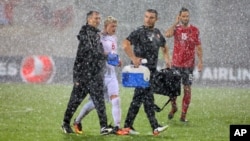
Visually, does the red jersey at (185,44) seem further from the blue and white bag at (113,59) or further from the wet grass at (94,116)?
the blue and white bag at (113,59)

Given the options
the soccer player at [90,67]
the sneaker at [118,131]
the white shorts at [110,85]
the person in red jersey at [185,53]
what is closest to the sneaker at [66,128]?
the soccer player at [90,67]

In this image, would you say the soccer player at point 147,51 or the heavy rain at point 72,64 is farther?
the heavy rain at point 72,64

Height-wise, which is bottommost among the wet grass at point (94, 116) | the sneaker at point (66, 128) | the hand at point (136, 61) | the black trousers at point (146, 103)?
the wet grass at point (94, 116)

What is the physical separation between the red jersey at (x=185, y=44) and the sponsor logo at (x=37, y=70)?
9905 millimetres

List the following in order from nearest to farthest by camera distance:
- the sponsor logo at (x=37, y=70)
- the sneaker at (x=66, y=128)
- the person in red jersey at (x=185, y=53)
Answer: the sneaker at (x=66, y=128), the person in red jersey at (x=185, y=53), the sponsor logo at (x=37, y=70)

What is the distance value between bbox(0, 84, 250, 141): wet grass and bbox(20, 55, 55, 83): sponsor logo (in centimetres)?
104

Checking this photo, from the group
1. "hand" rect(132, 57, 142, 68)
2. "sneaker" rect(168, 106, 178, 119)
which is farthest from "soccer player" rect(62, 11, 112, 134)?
"sneaker" rect(168, 106, 178, 119)

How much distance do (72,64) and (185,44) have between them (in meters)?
10.9

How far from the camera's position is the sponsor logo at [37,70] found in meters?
23.3

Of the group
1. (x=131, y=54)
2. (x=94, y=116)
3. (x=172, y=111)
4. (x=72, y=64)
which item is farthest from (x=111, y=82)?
(x=72, y=64)

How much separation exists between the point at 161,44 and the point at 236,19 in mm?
21223

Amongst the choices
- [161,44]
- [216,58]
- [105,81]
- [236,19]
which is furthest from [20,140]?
[236,19]

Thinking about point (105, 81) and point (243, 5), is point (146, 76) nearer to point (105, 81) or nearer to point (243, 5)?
point (105, 81)

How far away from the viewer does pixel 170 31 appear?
13.4 metres
